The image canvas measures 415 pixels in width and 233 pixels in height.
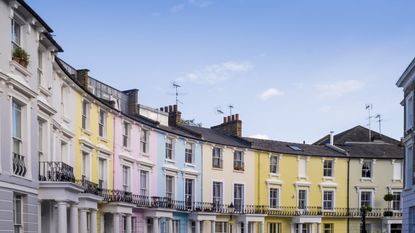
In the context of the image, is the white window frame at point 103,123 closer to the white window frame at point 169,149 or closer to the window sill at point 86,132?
the window sill at point 86,132

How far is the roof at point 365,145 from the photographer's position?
53.5m

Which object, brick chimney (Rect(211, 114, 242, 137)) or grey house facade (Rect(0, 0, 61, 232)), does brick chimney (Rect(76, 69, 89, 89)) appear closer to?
grey house facade (Rect(0, 0, 61, 232))

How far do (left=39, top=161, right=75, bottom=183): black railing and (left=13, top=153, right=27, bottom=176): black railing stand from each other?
2197 millimetres

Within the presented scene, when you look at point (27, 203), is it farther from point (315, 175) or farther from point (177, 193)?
point (315, 175)

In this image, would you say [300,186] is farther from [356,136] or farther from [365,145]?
[356,136]

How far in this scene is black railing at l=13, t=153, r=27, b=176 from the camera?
58.4 ft

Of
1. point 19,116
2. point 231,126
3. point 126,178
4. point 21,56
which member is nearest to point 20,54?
point 21,56

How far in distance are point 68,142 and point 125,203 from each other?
24.2ft

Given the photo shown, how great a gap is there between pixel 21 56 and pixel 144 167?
19.9m

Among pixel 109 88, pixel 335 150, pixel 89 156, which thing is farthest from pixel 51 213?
pixel 335 150

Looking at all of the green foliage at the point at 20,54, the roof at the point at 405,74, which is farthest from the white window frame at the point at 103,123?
the roof at the point at 405,74

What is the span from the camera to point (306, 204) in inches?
2035

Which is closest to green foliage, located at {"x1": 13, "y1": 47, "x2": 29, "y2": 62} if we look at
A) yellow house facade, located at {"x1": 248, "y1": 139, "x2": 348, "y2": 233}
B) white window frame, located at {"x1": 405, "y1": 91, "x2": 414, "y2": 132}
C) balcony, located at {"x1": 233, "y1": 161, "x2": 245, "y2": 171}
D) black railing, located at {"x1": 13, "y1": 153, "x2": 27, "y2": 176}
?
black railing, located at {"x1": 13, "y1": 153, "x2": 27, "y2": 176}

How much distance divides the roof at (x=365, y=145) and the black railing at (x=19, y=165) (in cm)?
3526
